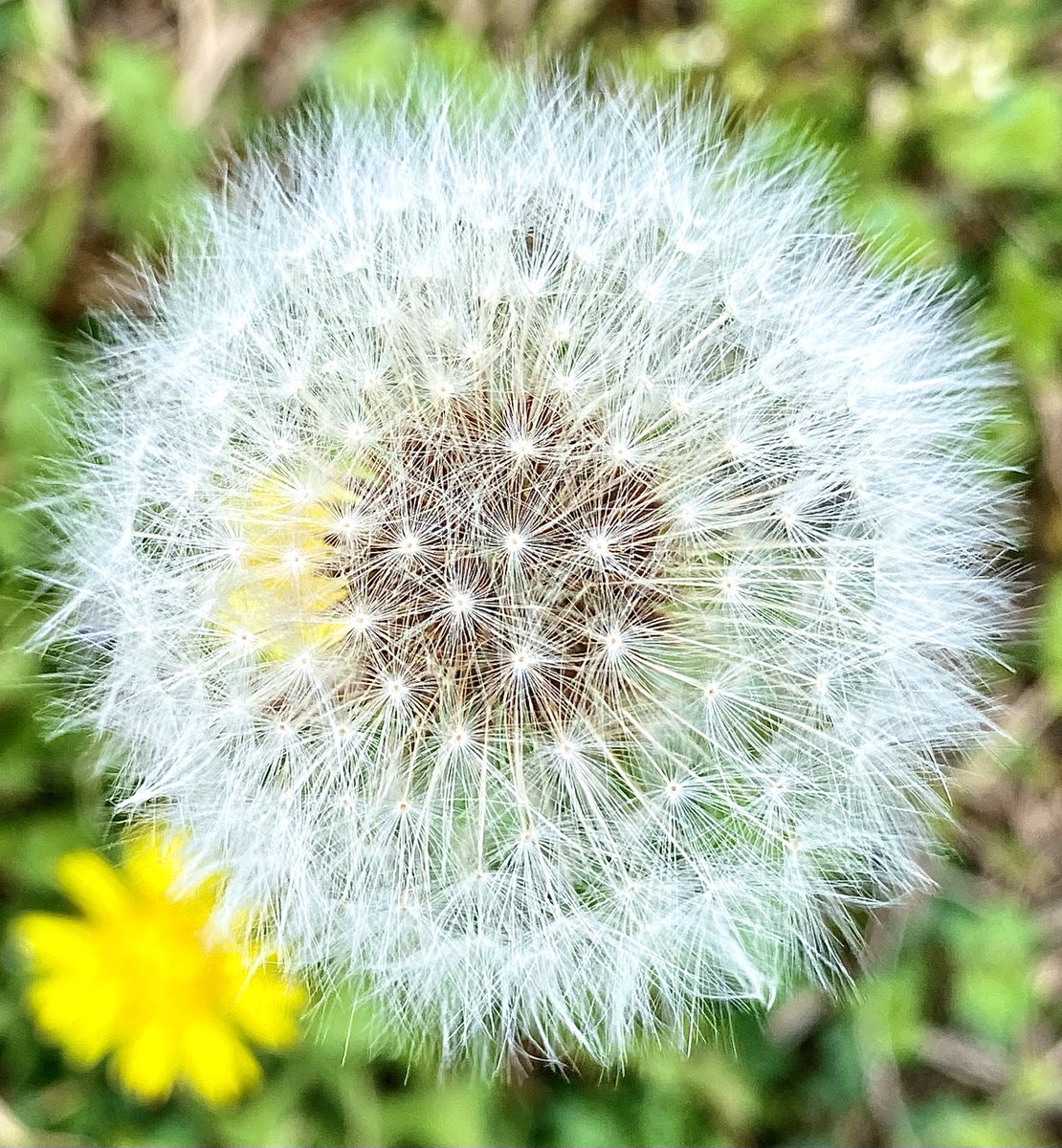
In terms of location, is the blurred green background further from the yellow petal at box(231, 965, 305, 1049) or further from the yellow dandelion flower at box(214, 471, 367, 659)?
the yellow dandelion flower at box(214, 471, 367, 659)

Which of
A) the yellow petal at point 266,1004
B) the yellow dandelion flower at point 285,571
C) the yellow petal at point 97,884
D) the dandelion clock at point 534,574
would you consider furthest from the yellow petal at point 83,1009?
the yellow dandelion flower at point 285,571

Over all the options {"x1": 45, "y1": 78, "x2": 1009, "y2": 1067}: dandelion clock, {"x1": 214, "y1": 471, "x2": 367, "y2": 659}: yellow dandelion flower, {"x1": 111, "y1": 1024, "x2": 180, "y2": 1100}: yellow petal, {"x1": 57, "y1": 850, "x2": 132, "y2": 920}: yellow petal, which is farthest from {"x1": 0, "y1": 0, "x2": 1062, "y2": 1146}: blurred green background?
{"x1": 214, "y1": 471, "x2": 367, "y2": 659}: yellow dandelion flower

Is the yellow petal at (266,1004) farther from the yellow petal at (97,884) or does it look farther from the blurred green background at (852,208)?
the yellow petal at (97,884)

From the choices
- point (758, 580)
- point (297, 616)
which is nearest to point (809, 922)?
point (758, 580)

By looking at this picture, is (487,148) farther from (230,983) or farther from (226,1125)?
(226,1125)

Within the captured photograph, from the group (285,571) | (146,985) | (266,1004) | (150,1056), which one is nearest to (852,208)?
(285,571)

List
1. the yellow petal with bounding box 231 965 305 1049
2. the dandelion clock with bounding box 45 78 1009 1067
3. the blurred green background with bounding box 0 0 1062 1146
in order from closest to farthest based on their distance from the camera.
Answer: the dandelion clock with bounding box 45 78 1009 1067, the yellow petal with bounding box 231 965 305 1049, the blurred green background with bounding box 0 0 1062 1146
